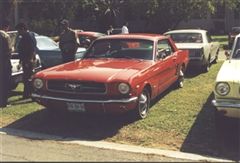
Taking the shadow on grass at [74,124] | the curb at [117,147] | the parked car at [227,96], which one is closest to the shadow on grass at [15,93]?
the shadow on grass at [74,124]

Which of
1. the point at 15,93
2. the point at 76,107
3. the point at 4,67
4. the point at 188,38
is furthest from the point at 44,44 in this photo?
the point at 76,107

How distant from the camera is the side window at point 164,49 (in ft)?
31.2

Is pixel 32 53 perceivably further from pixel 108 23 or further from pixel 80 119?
pixel 108 23

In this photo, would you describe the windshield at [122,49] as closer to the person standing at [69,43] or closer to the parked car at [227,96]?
the person standing at [69,43]

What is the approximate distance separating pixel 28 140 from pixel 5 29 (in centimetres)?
373

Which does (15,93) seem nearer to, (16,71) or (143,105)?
(16,71)

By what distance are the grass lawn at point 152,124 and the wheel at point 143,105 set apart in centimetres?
11

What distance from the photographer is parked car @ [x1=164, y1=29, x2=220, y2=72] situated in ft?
44.0

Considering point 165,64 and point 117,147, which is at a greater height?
point 165,64

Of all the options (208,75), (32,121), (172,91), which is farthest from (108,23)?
(32,121)

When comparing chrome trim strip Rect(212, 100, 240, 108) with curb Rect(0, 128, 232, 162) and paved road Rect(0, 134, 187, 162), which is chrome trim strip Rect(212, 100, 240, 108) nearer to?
curb Rect(0, 128, 232, 162)

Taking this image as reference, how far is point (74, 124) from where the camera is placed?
8164 millimetres

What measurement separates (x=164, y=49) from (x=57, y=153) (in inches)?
172

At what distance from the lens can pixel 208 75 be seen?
1307 cm
